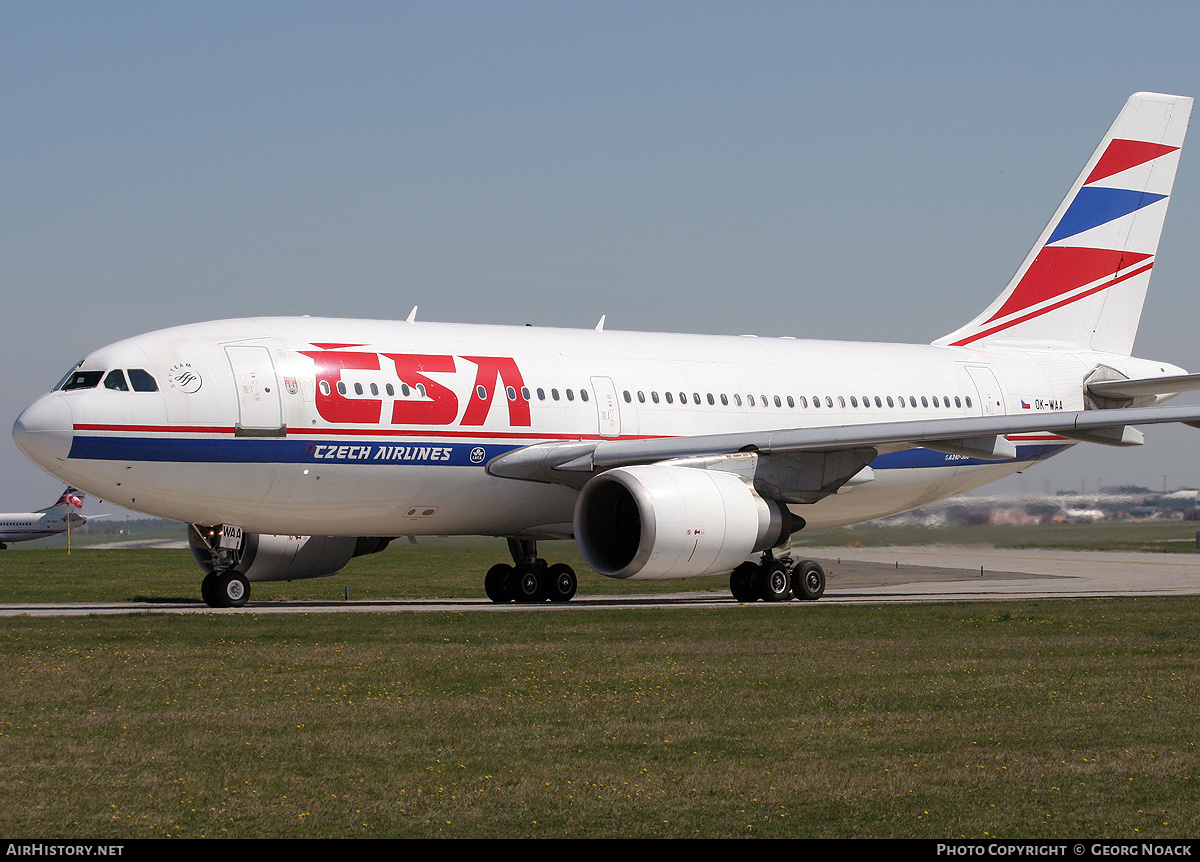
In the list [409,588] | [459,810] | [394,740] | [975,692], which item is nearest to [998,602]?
[975,692]

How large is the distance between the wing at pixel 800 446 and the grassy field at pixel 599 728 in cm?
411

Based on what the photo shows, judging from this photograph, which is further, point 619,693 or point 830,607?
point 830,607

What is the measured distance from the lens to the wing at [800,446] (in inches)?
821

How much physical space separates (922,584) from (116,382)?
17052mm

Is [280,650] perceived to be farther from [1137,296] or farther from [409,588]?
[1137,296]

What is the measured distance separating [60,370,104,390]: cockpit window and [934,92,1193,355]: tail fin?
16.9 metres

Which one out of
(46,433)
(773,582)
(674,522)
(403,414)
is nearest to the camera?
(46,433)

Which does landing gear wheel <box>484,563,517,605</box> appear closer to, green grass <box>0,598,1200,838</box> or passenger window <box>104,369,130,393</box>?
passenger window <box>104,369,130,393</box>

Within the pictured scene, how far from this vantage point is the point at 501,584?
23984 millimetres

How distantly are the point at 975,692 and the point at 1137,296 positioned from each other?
68.4 ft

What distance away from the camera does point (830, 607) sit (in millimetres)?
20062

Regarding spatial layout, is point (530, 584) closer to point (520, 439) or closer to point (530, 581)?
point (530, 581)

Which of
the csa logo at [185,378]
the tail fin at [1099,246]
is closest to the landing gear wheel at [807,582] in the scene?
the tail fin at [1099,246]

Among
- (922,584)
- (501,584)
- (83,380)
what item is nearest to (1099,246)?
(922,584)
